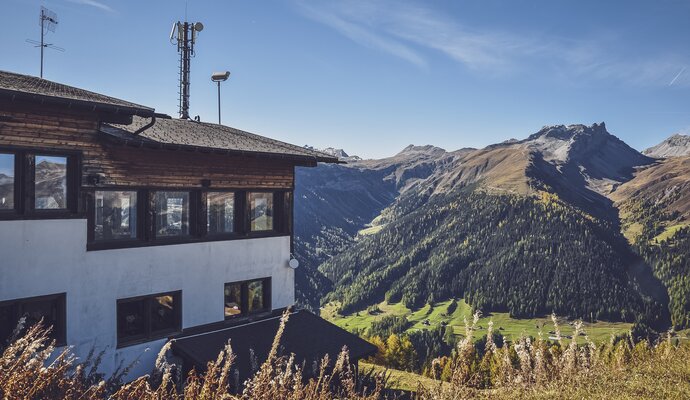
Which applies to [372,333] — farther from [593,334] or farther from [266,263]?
[266,263]

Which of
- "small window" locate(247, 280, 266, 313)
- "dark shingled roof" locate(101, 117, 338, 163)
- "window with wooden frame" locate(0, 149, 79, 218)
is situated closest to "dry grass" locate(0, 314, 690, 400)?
"window with wooden frame" locate(0, 149, 79, 218)

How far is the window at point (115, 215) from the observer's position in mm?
14742

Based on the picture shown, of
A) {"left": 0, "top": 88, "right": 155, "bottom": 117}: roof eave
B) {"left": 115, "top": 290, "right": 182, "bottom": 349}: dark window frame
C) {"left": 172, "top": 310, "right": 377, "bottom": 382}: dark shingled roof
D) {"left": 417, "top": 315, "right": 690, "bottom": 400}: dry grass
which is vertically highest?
{"left": 0, "top": 88, "right": 155, "bottom": 117}: roof eave

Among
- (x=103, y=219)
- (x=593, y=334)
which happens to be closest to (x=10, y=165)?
(x=103, y=219)

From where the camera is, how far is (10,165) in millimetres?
13039

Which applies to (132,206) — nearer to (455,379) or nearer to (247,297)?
(247,297)

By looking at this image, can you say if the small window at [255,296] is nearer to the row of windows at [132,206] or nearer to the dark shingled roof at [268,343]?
the dark shingled roof at [268,343]

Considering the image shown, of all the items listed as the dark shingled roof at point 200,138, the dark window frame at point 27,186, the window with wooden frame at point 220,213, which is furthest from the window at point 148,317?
the dark shingled roof at point 200,138

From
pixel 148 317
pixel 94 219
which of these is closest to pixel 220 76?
pixel 94 219

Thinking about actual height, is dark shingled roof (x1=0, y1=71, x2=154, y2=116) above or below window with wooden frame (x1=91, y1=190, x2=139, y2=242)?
above

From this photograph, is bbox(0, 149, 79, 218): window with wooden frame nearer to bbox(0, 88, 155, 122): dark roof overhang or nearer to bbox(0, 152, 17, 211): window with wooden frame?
bbox(0, 152, 17, 211): window with wooden frame

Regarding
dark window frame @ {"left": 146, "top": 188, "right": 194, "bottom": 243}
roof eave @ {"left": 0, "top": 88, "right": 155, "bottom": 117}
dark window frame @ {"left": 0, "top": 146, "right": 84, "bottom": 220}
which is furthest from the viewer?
dark window frame @ {"left": 146, "top": 188, "right": 194, "bottom": 243}

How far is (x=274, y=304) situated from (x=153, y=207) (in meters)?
6.65

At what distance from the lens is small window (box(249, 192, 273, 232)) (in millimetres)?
19203
